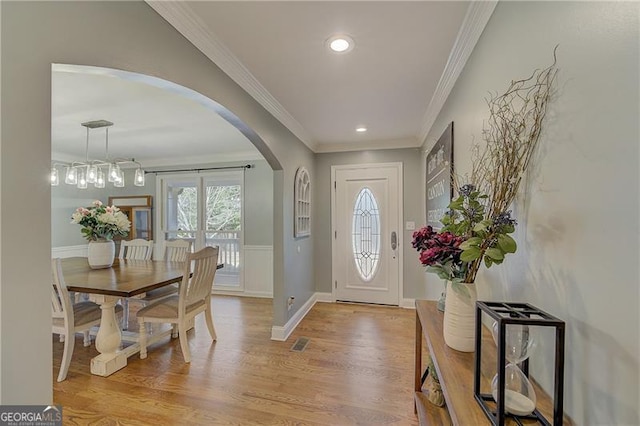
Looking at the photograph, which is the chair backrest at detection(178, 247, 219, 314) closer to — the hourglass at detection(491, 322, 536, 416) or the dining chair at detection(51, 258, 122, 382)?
the dining chair at detection(51, 258, 122, 382)

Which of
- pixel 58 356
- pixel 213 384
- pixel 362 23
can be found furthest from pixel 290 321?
pixel 362 23

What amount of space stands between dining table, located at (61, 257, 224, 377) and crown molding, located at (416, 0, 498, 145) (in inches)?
115

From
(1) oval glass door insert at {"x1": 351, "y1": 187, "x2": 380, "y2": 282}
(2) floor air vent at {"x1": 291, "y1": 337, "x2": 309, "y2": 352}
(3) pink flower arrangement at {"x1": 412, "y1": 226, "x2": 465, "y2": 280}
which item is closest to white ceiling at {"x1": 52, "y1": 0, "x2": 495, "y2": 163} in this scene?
(1) oval glass door insert at {"x1": 351, "y1": 187, "x2": 380, "y2": 282}

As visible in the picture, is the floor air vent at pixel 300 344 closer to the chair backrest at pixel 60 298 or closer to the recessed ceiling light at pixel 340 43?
the chair backrest at pixel 60 298

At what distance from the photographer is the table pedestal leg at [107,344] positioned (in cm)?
225

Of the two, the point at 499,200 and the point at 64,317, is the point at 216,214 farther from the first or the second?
the point at 499,200

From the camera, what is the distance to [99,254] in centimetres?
296

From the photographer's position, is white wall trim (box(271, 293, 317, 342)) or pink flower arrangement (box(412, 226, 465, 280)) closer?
pink flower arrangement (box(412, 226, 465, 280))

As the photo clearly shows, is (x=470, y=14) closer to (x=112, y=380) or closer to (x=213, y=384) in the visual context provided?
(x=213, y=384)

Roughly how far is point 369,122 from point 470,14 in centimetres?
174

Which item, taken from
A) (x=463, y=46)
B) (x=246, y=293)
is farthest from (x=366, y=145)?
(x=246, y=293)

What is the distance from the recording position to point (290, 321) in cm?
308

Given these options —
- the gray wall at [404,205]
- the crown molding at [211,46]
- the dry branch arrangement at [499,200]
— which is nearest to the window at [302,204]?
the gray wall at [404,205]

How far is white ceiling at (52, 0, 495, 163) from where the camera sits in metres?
1.42
